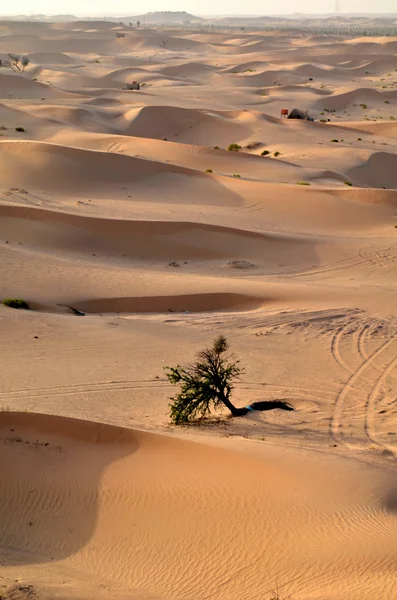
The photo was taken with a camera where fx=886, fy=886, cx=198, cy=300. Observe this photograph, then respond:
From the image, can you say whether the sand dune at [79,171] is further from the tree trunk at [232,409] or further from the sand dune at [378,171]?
the tree trunk at [232,409]

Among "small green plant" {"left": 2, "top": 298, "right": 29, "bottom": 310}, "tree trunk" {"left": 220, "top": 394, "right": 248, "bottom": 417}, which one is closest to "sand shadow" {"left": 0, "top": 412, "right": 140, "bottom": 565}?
"tree trunk" {"left": 220, "top": 394, "right": 248, "bottom": 417}

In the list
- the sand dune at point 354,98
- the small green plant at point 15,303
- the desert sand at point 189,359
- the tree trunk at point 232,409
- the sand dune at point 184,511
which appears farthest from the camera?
the sand dune at point 354,98

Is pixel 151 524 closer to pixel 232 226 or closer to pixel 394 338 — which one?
pixel 394 338

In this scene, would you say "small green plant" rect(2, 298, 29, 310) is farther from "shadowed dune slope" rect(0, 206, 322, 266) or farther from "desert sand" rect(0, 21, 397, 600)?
"shadowed dune slope" rect(0, 206, 322, 266)

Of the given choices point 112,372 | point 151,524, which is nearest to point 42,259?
point 112,372

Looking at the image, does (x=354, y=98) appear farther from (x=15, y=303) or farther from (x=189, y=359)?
(x=189, y=359)

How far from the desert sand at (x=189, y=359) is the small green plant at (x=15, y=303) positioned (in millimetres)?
424

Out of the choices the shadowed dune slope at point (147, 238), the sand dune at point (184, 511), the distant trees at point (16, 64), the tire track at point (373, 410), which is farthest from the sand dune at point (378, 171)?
the distant trees at point (16, 64)

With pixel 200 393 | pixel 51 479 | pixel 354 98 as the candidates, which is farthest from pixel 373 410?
pixel 354 98

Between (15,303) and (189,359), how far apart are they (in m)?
3.79

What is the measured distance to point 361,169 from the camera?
112 feet

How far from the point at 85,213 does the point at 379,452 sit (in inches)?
573

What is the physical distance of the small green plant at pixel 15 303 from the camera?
15.3 metres

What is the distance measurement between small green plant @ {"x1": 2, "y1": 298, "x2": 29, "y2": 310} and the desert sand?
424mm
